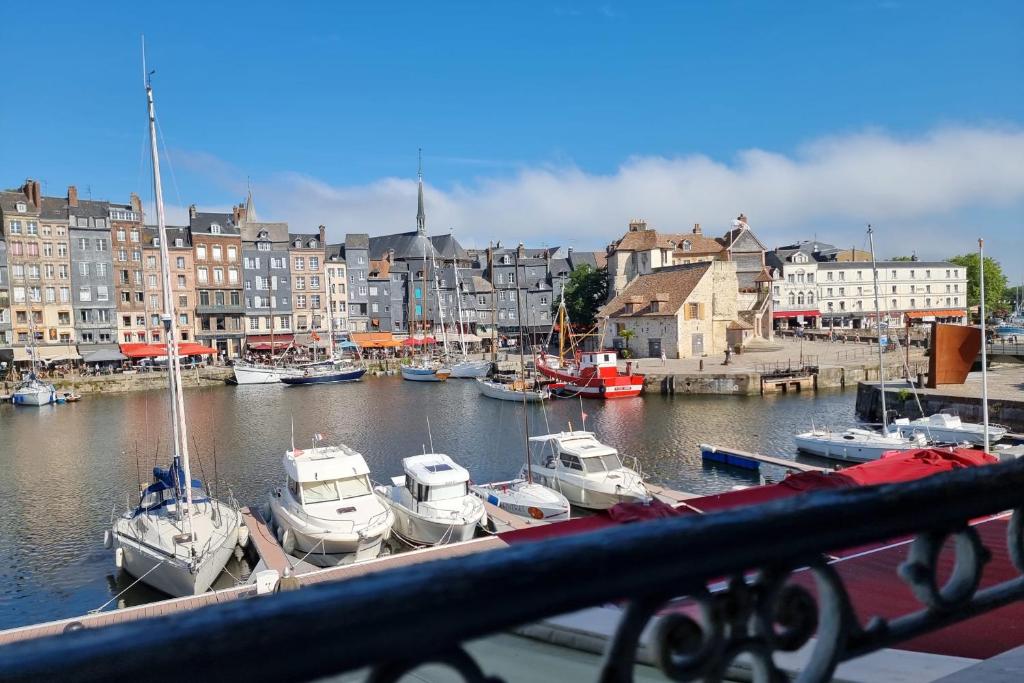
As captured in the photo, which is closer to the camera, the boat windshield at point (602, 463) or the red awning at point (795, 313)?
the boat windshield at point (602, 463)

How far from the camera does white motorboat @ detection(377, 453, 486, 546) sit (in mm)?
18891

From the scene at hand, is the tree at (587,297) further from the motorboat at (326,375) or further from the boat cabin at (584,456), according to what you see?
the boat cabin at (584,456)

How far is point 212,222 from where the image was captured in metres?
76.1

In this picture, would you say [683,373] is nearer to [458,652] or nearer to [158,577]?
[158,577]

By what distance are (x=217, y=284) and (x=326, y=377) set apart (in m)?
Answer: 21.0

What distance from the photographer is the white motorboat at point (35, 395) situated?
174 feet

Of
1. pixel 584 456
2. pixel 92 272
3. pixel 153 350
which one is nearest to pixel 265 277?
pixel 153 350

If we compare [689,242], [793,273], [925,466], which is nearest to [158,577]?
[925,466]

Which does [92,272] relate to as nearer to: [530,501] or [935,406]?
[530,501]

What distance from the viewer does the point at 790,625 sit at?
1710mm

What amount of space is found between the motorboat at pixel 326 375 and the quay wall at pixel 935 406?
40.2 metres

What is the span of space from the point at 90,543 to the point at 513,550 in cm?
2382

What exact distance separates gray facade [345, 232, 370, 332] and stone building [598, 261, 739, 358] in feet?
114

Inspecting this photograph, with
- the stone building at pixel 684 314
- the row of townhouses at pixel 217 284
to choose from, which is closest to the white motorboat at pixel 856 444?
the row of townhouses at pixel 217 284
